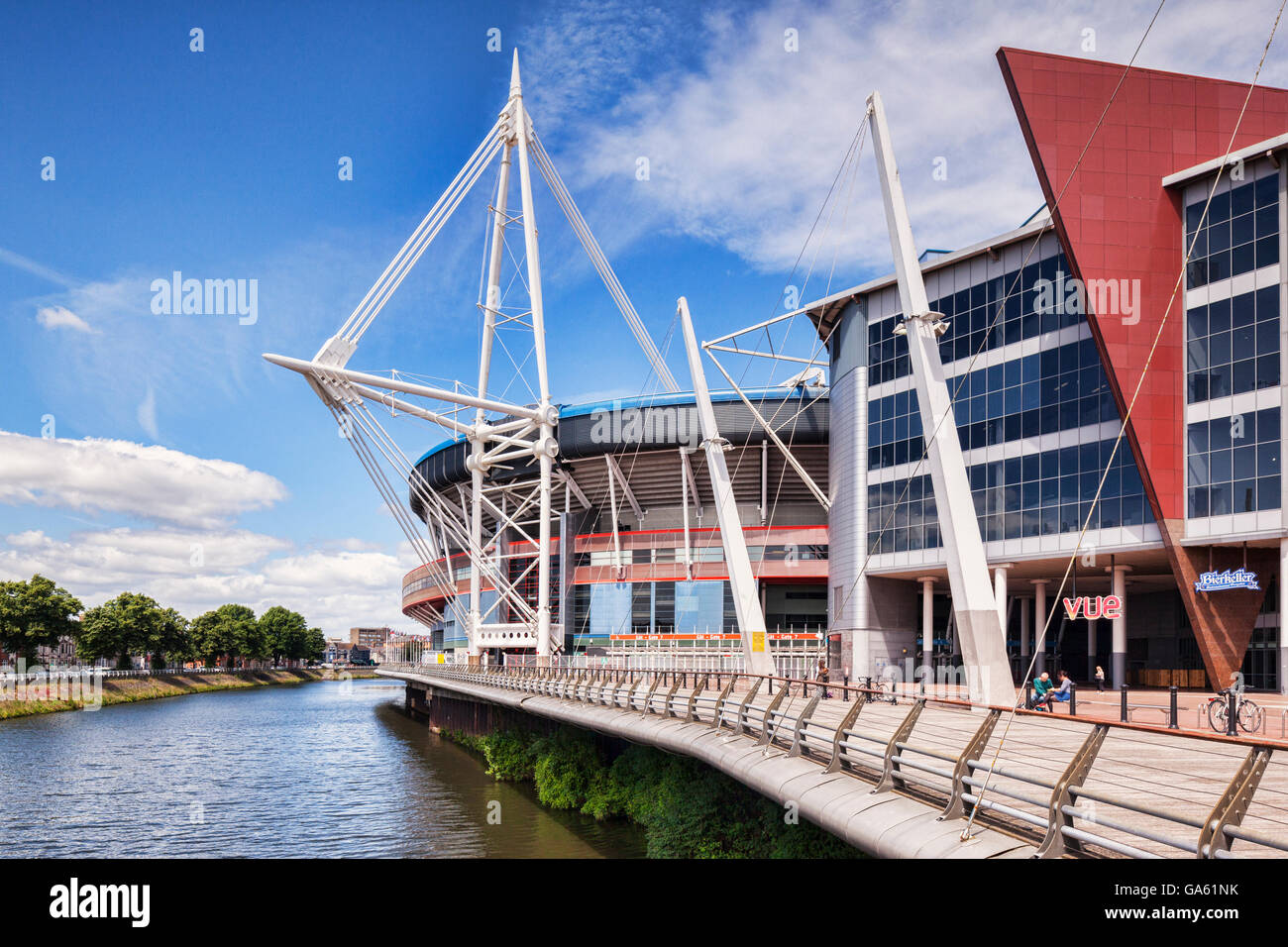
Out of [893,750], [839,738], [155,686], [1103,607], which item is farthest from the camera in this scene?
[155,686]

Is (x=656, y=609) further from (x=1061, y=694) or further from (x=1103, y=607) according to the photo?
(x=1061, y=694)

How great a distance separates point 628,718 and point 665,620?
4818 cm

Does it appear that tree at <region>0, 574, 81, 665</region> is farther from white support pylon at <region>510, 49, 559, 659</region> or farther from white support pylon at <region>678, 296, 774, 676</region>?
white support pylon at <region>678, 296, 774, 676</region>

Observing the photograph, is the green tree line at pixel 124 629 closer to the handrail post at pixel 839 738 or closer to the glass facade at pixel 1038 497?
the glass facade at pixel 1038 497

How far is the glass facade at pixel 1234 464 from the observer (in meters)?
35.2

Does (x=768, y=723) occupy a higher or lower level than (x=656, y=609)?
higher

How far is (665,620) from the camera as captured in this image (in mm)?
72250

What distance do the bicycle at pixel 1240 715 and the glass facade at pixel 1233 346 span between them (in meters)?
17.8

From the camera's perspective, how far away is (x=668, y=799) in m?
21.5

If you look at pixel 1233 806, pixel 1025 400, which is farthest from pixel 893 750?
pixel 1025 400

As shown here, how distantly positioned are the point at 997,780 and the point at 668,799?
10981 mm

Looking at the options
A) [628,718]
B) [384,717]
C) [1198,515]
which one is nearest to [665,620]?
[384,717]

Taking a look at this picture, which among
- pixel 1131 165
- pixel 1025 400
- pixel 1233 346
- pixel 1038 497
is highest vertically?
pixel 1131 165
